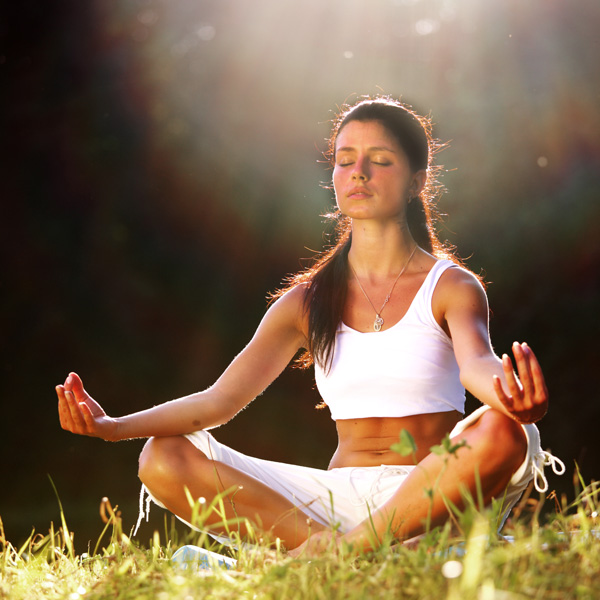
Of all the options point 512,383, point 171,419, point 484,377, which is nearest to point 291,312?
point 171,419

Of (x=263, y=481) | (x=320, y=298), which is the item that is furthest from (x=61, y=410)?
(x=320, y=298)

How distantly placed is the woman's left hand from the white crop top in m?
0.63

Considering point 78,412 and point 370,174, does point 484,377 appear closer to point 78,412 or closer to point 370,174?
point 370,174

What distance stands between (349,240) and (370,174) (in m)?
0.33

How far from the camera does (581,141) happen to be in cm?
471

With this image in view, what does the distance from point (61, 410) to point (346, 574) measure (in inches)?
44.5

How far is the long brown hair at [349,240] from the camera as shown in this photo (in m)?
2.60

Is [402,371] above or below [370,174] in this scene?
below

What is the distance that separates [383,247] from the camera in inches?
104

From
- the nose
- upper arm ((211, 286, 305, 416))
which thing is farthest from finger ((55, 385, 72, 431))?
the nose

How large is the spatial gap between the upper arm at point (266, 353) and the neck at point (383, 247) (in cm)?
26

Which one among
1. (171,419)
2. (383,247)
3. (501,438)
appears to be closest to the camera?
(501,438)

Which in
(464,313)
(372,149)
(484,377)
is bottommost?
(484,377)

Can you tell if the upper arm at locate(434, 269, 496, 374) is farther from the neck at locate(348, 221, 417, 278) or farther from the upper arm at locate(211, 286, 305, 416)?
the upper arm at locate(211, 286, 305, 416)
